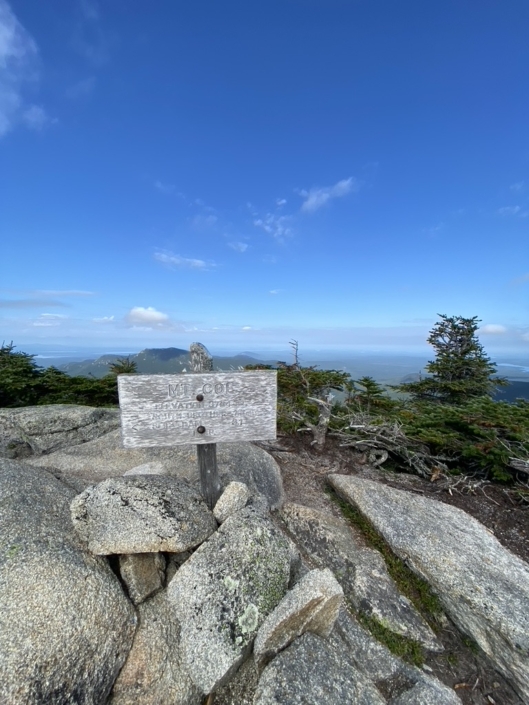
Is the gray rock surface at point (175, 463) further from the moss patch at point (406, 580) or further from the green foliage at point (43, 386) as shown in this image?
the green foliage at point (43, 386)

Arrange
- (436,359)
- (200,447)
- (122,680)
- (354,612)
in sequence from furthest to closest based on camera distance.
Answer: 1. (436,359)
2. (200,447)
3. (354,612)
4. (122,680)

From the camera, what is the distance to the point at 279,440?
9945 millimetres

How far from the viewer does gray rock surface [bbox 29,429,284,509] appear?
6547 millimetres

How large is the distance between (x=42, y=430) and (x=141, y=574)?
6.69 metres

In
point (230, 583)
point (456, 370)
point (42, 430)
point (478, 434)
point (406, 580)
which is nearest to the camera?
point (230, 583)

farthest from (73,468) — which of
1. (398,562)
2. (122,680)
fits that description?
(398,562)

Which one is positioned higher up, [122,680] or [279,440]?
[279,440]

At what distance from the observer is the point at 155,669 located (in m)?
3.62

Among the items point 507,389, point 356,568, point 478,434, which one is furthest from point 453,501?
point 507,389

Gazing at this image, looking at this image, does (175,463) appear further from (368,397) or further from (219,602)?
(368,397)

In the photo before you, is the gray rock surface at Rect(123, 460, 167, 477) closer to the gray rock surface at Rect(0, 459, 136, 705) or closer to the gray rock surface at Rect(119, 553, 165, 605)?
the gray rock surface at Rect(0, 459, 136, 705)

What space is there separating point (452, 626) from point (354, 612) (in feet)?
4.49

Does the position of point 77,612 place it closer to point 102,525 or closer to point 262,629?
point 102,525

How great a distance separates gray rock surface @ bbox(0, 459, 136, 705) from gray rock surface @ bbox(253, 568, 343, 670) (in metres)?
1.54
